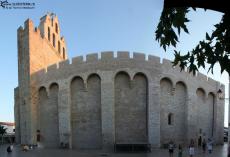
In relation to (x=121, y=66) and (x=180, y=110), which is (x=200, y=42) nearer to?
(x=121, y=66)

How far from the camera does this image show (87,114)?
84.6 feet

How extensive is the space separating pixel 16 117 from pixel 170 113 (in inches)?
684

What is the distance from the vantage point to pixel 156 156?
18.5 metres

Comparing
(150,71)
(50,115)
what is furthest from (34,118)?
(150,71)

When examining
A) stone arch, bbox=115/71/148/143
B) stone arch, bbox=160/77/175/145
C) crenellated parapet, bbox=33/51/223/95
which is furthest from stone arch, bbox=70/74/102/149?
stone arch, bbox=160/77/175/145

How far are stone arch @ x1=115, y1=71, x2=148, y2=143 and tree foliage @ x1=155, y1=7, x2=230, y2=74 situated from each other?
22.3 m

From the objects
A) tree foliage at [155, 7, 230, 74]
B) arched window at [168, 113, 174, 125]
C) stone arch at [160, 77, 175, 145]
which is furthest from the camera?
arched window at [168, 113, 174, 125]

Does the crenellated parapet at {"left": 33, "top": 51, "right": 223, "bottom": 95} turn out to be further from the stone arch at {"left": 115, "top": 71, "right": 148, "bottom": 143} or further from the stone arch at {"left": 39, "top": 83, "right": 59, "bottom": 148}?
the stone arch at {"left": 39, "top": 83, "right": 59, "bottom": 148}

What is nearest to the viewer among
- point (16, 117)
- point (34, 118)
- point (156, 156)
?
point (156, 156)

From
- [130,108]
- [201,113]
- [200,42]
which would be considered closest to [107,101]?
[130,108]

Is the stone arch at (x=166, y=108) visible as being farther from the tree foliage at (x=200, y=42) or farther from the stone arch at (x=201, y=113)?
the tree foliage at (x=200, y=42)

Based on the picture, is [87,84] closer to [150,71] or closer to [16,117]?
[150,71]

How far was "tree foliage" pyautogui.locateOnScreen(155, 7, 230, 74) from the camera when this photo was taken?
3.13 meters

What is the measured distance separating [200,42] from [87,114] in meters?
23.0
